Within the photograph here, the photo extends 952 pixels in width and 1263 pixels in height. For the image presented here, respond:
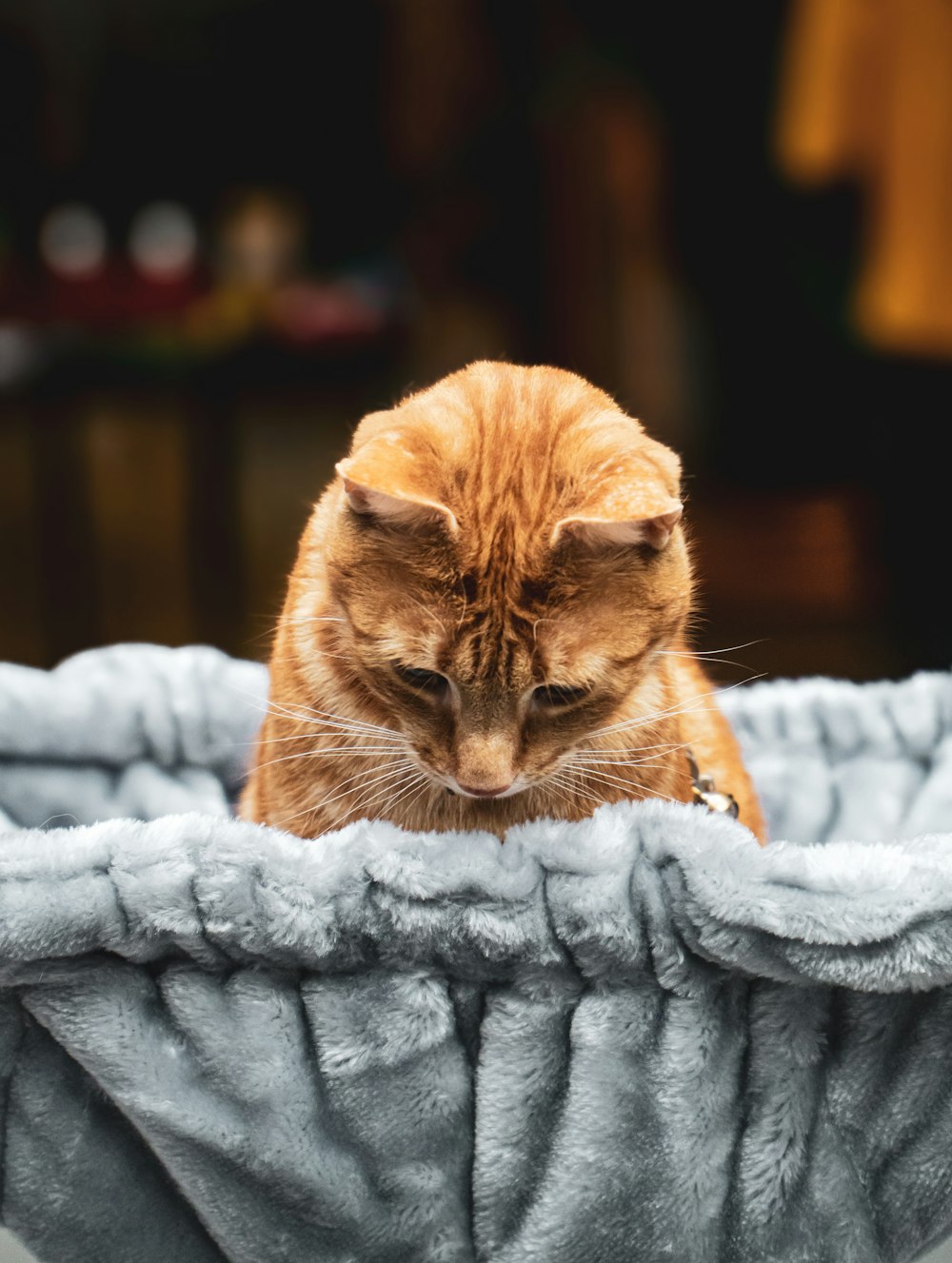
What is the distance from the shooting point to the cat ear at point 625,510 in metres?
0.81

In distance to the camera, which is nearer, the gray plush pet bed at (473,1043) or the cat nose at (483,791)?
the gray plush pet bed at (473,1043)

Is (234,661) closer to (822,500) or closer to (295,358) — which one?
(295,358)

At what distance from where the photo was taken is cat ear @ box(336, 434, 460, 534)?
2.65 ft

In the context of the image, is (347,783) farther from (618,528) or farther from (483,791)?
(618,528)

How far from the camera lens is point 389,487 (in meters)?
0.81

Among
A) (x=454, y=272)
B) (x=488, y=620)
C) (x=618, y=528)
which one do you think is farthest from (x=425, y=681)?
(x=454, y=272)

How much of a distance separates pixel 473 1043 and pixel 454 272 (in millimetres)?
1588

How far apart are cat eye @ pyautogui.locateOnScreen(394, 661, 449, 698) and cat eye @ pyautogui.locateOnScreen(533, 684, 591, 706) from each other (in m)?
0.06

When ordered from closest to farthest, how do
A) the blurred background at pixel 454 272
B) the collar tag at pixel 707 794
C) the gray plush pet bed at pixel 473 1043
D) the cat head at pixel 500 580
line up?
1. the gray plush pet bed at pixel 473 1043
2. the cat head at pixel 500 580
3. the collar tag at pixel 707 794
4. the blurred background at pixel 454 272

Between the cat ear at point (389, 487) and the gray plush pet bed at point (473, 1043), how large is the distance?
198 millimetres

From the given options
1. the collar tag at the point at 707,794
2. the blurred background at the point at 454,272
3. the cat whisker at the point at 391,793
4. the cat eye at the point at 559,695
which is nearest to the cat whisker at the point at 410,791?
the cat whisker at the point at 391,793

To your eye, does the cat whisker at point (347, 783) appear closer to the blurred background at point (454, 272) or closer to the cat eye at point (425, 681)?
the cat eye at point (425, 681)

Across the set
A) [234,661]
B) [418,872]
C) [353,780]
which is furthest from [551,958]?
[234,661]

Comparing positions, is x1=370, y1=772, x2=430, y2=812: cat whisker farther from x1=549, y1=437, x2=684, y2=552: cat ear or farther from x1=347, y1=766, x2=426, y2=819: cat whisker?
x1=549, y1=437, x2=684, y2=552: cat ear
